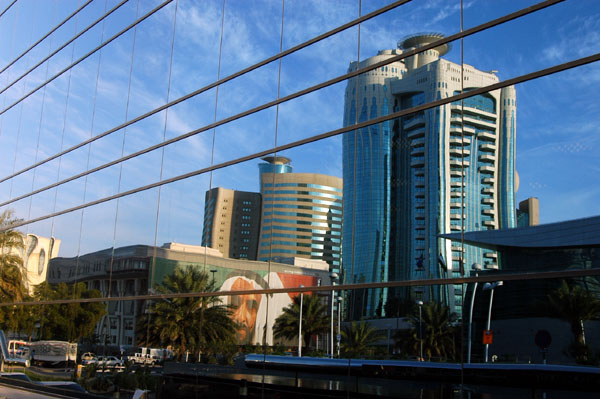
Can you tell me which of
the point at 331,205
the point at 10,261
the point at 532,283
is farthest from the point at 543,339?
the point at 10,261

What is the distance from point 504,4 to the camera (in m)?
10.6

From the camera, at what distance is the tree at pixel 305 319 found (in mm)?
12148

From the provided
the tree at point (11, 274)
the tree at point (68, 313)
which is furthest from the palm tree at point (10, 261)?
the tree at point (68, 313)

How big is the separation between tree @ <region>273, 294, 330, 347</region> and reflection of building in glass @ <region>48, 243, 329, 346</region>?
181mm

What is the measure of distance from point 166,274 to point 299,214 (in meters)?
4.61

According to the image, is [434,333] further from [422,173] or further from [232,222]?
[232,222]

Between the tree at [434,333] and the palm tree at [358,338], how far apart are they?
61cm

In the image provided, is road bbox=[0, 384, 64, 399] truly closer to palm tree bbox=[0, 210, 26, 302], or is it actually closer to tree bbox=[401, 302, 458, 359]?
palm tree bbox=[0, 210, 26, 302]

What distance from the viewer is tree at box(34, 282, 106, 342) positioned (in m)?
19.4

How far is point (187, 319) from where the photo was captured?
50.2ft

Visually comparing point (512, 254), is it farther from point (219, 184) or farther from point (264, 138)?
point (219, 184)

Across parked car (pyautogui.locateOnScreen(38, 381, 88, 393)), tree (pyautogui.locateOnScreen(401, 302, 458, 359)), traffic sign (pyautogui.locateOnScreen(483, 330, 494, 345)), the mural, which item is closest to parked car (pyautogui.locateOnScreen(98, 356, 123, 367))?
parked car (pyautogui.locateOnScreen(38, 381, 88, 393))

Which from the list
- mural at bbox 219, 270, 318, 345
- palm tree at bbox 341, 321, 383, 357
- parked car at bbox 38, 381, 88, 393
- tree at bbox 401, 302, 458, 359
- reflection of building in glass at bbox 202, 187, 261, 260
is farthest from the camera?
parked car at bbox 38, 381, 88, 393

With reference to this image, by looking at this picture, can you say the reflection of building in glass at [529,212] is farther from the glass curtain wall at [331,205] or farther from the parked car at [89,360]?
the parked car at [89,360]
